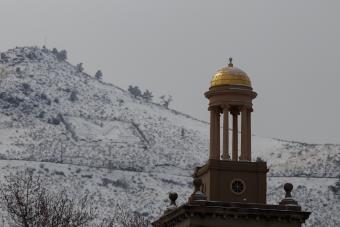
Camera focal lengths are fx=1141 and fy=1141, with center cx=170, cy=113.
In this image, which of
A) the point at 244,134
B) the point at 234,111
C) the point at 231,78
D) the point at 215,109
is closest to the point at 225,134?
the point at 244,134

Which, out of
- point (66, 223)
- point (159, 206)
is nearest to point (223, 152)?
point (66, 223)

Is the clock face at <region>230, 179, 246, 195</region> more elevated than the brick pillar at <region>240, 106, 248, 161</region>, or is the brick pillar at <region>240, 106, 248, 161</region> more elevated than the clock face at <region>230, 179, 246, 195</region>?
the brick pillar at <region>240, 106, 248, 161</region>

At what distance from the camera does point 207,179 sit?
37.3 metres

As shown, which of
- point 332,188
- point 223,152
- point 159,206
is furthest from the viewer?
point 332,188

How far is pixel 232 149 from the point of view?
39.2 m

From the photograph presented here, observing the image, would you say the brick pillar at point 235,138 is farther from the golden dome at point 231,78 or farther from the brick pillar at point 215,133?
the golden dome at point 231,78

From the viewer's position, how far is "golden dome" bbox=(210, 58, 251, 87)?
38.5 meters

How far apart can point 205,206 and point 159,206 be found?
13532 cm

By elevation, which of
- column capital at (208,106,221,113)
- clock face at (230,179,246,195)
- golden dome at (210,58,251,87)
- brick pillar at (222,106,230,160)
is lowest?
clock face at (230,179,246,195)

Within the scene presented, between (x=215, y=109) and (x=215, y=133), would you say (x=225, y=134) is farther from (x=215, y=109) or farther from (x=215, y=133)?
(x=215, y=109)

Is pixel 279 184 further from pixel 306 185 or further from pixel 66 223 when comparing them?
pixel 66 223

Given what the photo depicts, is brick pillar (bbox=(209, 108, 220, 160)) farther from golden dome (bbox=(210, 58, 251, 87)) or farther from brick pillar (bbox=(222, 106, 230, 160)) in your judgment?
golden dome (bbox=(210, 58, 251, 87))

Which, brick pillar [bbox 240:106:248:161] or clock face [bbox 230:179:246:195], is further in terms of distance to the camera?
brick pillar [bbox 240:106:248:161]

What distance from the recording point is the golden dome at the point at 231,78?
1515 inches
